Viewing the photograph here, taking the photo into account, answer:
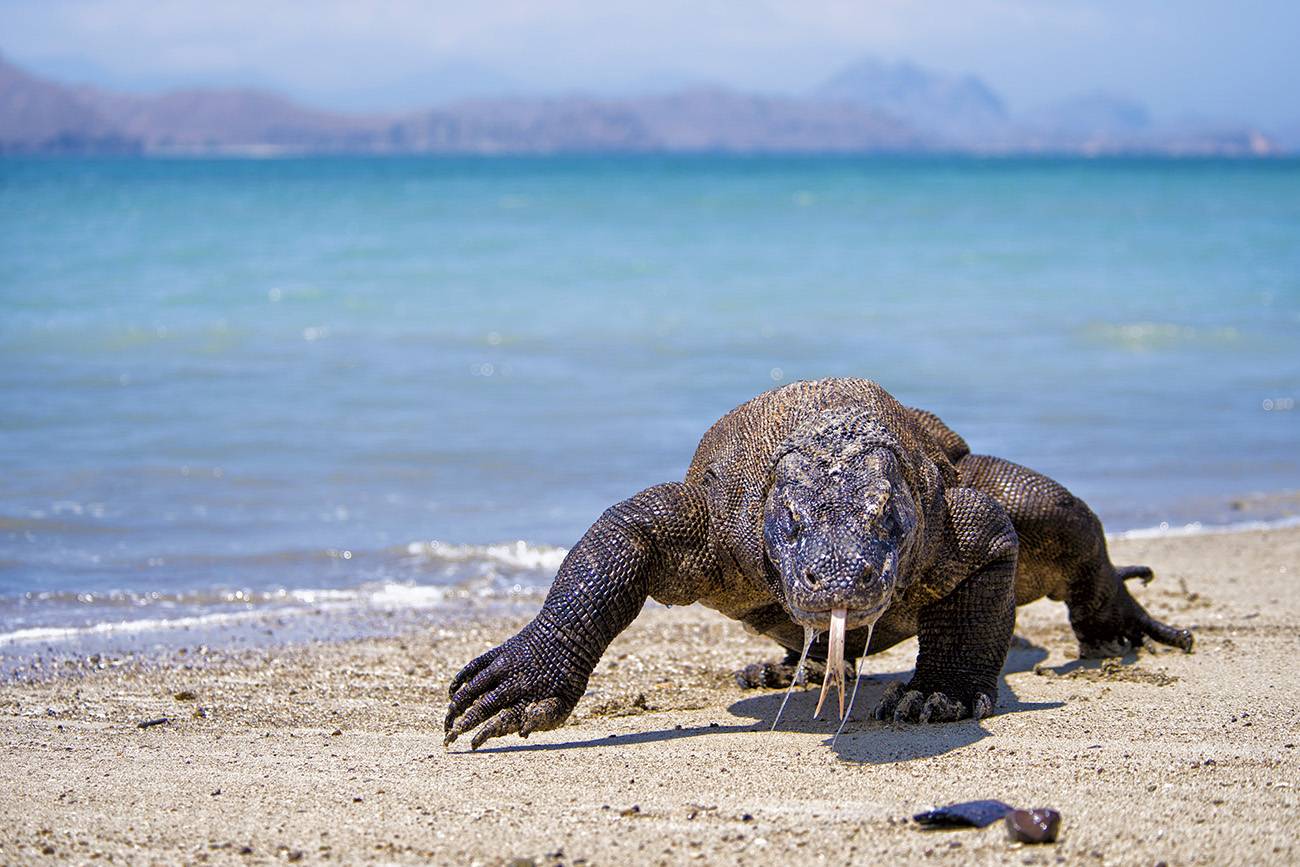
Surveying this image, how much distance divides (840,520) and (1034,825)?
1.34 m

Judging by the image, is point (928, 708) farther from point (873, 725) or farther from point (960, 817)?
point (960, 817)

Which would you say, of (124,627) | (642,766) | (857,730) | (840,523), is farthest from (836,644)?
(124,627)

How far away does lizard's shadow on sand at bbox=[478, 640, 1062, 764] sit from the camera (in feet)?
20.4

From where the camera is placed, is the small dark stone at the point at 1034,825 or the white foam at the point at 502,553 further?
the white foam at the point at 502,553

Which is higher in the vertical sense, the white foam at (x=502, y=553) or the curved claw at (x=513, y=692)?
the curved claw at (x=513, y=692)

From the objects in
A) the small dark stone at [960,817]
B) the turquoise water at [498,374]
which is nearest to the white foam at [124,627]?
the turquoise water at [498,374]

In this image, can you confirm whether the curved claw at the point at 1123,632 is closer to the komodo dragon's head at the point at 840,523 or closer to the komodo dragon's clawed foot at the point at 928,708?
the komodo dragon's clawed foot at the point at 928,708

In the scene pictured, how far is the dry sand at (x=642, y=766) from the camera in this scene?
4965mm

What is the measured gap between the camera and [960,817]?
16.5 ft

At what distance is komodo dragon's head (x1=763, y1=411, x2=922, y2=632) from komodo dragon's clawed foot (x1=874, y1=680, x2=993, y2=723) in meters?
0.89

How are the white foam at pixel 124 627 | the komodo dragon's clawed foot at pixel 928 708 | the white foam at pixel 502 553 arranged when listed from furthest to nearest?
the white foam at pixel 502 553 < the white foam at pixel 124 627 < the komodo dragon's clawed foot at pixel 928 708

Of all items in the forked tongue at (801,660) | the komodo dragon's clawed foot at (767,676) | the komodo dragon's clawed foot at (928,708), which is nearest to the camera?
the forked tongue at (801,660)

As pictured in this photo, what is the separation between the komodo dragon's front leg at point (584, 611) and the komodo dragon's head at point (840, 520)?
1.93 ft

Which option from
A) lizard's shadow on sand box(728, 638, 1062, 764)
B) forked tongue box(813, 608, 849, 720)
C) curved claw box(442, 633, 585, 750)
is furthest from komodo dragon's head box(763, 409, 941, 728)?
curved claw box(442, 633, 585, 750)
